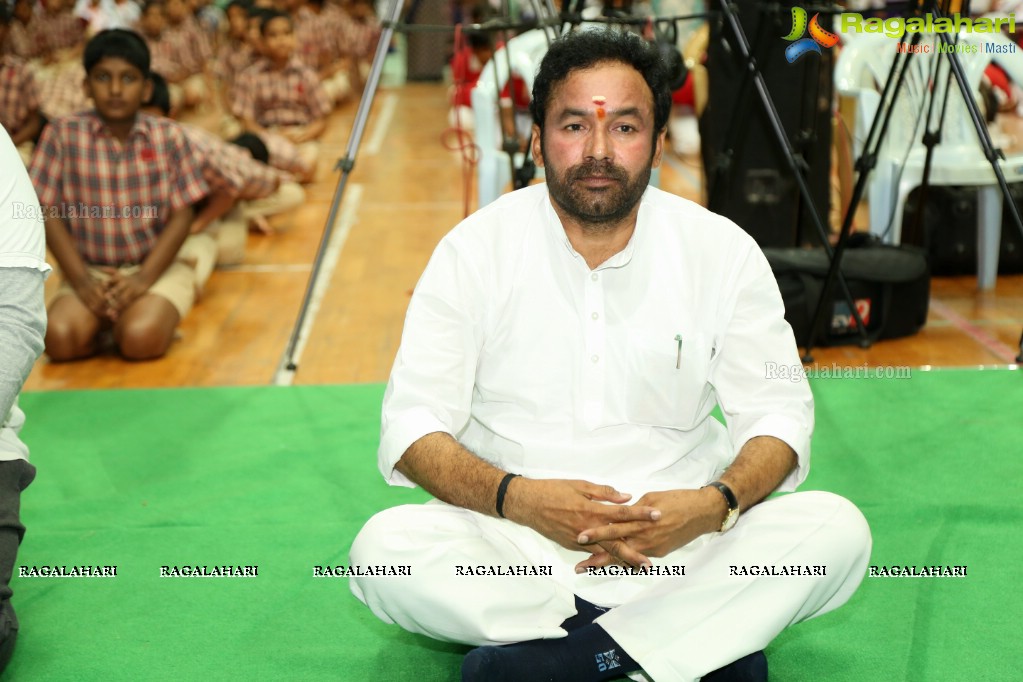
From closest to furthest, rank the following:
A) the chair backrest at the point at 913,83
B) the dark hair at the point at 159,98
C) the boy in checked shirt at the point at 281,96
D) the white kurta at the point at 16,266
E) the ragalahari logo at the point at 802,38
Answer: the white kurta at the point at 16,266 → the ragalahari logo at the point at 802,38 → the chair backrest at the point at 913,83 → the dark hair at the point at 159,98 → the boy in checked shirt at the point at 281,96

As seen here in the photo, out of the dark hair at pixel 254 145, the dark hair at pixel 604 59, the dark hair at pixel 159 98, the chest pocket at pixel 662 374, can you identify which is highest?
the dark hair at pixel 604 59

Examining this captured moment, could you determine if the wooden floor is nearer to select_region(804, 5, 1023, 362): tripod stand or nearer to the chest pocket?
select_region(804, 5, 1023, 362): tripod stand

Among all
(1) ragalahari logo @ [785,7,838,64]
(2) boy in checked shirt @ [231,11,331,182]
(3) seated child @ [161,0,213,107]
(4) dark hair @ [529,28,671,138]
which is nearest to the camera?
(4) dark hair @ [529,28,671,138]

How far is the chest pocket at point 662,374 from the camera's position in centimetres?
212

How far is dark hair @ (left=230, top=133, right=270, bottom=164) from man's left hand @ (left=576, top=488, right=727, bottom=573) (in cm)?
484

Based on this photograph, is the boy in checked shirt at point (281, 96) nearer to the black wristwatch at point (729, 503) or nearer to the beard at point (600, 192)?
the beard at point (600, 192)

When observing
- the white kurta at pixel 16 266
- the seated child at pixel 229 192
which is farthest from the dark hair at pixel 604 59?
the seated child at pixel 229 192

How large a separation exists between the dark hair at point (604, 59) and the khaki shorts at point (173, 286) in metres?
2.40

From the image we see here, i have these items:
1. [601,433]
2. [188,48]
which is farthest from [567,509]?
[188,48]

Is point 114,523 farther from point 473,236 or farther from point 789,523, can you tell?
point 789,523

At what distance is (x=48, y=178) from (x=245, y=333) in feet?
2.75

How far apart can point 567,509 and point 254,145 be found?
4875 mm

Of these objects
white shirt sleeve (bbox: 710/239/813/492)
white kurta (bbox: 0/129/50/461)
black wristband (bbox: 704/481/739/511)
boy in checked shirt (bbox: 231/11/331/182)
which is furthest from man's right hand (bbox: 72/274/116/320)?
boy in checked shirt (bbox: 231/11/331/182)

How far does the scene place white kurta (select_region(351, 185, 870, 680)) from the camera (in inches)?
79.5
